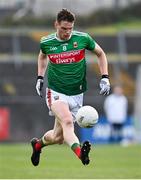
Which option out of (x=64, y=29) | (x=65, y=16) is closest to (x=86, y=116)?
(x=64, y=29)

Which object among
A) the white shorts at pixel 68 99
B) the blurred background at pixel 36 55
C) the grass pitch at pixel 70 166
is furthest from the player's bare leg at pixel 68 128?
the blurred background at pixel 36 55

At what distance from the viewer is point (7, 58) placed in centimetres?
3638

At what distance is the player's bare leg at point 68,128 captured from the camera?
11.7 meters

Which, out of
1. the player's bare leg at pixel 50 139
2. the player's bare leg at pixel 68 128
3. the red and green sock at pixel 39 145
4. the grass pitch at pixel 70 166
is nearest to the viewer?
the player's bare leg at pixel 68 128

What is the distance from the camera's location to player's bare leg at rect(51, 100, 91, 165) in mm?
11688

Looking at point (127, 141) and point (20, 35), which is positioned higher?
point (20, 35)

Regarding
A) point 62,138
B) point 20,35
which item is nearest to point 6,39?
point 20,35

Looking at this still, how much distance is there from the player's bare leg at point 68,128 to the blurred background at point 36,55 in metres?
18.0

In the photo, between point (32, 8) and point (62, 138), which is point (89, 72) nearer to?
point (32, 8)

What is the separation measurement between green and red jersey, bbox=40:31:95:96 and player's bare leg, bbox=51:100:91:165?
341 millimetres

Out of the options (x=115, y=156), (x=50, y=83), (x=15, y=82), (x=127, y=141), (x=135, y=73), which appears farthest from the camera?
(x=135, y=73)

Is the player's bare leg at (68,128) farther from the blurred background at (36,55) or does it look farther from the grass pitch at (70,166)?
the blurred background at (36,55)

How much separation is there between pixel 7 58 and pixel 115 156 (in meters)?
15.5

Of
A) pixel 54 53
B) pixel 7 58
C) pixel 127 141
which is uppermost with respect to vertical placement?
pixel 54 53
